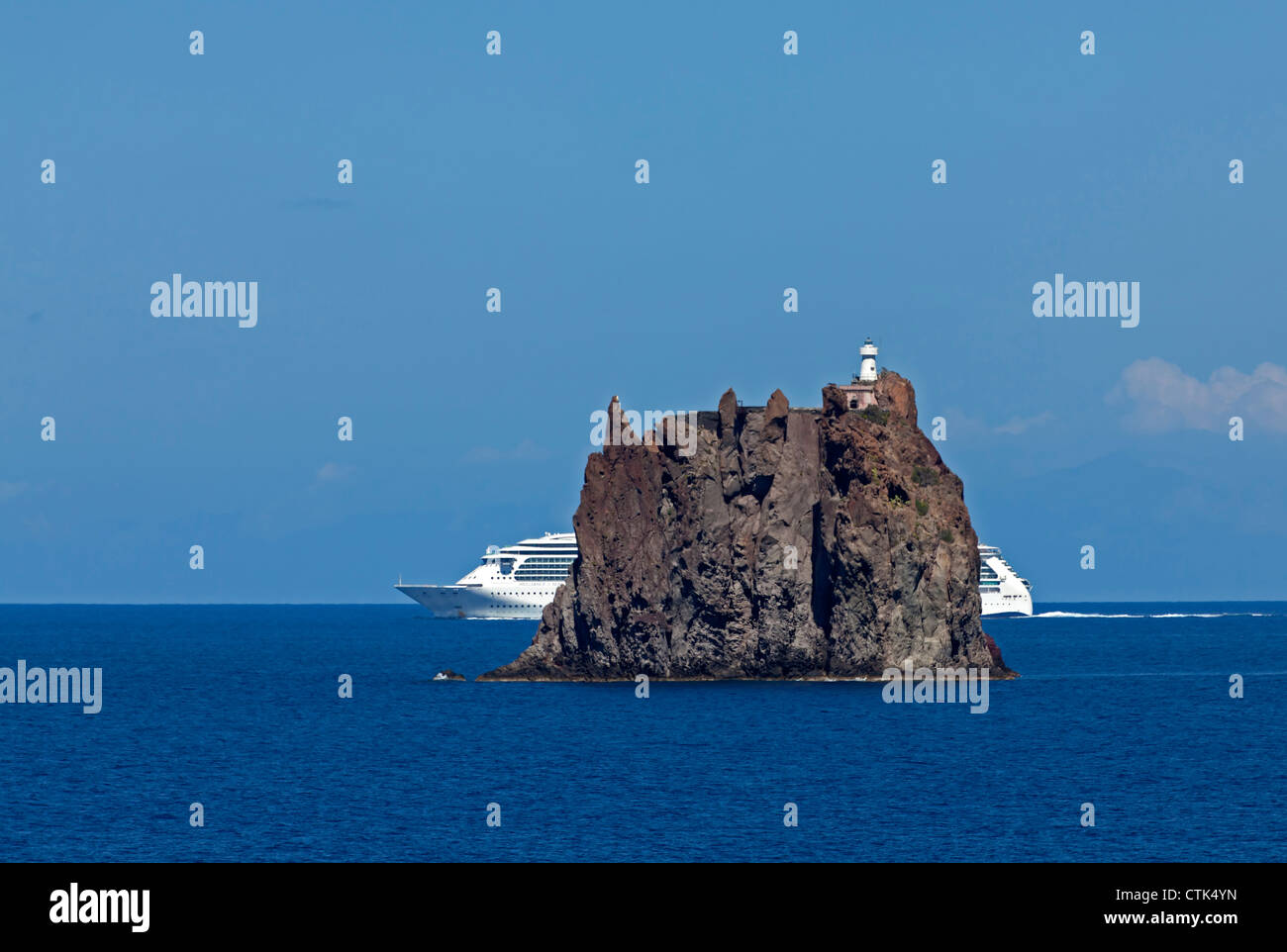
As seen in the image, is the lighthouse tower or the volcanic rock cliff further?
the lighthouse tower

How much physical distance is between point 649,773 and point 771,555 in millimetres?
37612

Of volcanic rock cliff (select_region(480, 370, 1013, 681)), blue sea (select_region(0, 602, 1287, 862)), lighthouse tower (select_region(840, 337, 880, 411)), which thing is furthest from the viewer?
lighthouse tower (select_region(840, 337, 880, 411))

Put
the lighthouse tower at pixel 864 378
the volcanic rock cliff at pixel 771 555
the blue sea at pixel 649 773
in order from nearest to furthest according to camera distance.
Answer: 1. the blue sea at pixel 649 773
2. the volcanic rock cliff at pixel 771 555
3. the lighthouse tower at pixel 864 378

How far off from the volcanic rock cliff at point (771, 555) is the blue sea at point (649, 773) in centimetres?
297

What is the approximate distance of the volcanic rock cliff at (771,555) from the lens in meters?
93.8

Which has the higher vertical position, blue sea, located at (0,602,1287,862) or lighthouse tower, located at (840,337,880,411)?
lighthouse tower, located at (840,337,880,411)

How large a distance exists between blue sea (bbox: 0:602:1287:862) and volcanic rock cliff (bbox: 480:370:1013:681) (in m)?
2.97

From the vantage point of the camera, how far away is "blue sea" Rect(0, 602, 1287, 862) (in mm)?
45875

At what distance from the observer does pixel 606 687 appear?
326 feet

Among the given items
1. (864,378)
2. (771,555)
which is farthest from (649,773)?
(864,378)
